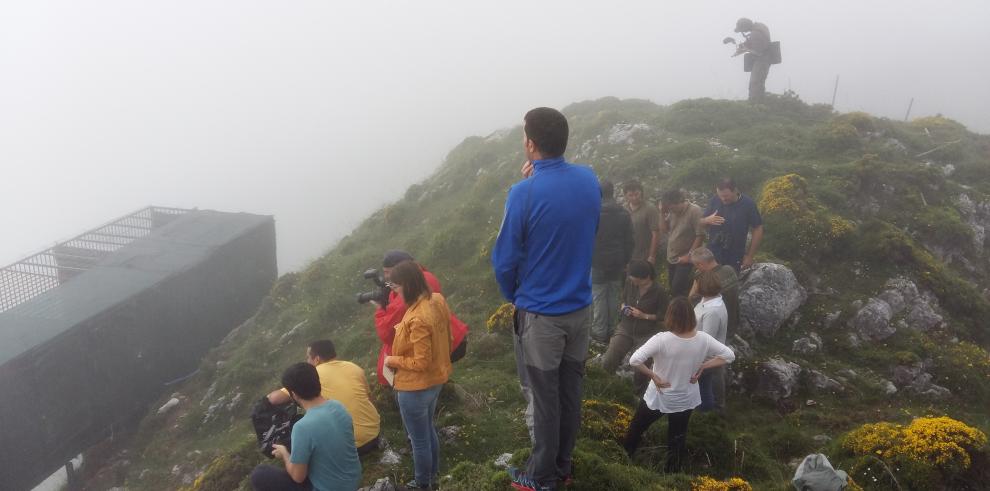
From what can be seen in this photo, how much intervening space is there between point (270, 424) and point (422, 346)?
68.3 inches

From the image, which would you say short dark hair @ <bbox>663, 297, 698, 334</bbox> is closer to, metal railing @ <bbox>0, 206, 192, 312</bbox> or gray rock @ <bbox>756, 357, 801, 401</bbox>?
gray rock @ <bbox>756, 357, 801, 401</bbox>

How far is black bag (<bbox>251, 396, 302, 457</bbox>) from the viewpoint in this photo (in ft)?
17.9

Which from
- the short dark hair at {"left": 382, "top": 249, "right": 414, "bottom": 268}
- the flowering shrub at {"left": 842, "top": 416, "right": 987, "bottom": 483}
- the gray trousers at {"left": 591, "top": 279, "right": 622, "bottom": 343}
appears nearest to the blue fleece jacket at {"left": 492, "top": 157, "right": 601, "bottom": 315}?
the short dark hair at {"left": 382, "top": 249, "right": 414, "bottom": 268}

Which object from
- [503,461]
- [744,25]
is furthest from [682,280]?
[744,25]

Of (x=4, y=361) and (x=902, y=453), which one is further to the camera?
(x=4, y=361)

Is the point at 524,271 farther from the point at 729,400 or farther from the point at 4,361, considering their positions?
the point at 4,361

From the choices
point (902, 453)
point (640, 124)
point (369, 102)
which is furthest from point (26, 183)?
point (902, 453)

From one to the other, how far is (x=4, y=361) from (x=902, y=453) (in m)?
14.1

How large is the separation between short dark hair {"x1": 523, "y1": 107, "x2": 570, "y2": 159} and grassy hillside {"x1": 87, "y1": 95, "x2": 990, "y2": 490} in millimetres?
354

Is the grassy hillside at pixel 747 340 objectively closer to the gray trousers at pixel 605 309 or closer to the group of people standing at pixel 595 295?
the group of people standing at pixel 595 295

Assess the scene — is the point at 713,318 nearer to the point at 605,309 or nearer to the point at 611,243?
the point at 611,243

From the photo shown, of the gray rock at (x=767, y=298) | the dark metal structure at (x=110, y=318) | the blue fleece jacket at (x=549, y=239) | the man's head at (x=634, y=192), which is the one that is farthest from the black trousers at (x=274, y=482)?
the dark metal structure at (x=110, y=318)

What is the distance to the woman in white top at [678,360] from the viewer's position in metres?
5.48

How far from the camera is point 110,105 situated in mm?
185875
